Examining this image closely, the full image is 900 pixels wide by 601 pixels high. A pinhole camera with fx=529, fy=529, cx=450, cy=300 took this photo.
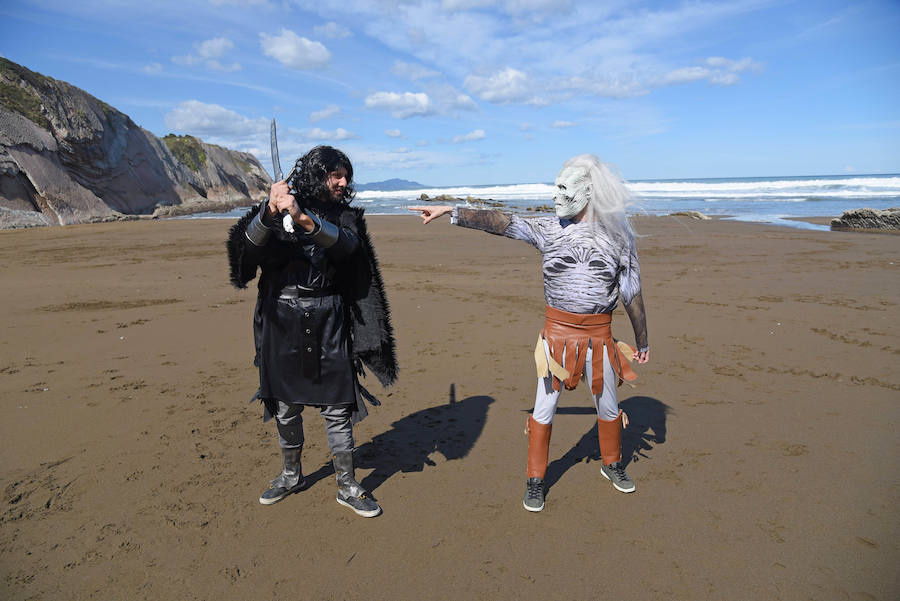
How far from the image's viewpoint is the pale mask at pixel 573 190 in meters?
2.86

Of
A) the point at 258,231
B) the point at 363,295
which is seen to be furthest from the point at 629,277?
the point at 258,231

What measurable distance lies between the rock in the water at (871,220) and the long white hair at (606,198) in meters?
19.2

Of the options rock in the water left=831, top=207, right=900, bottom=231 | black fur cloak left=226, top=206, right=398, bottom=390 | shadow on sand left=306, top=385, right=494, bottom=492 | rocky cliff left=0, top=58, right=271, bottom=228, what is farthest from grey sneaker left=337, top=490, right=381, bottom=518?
rocky cliff left=0, top=58, right=271, bottom=228

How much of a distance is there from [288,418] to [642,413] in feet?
9.75

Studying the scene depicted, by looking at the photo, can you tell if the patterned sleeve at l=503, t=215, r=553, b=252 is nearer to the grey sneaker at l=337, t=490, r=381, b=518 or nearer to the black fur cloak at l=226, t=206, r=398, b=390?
the black fur cloak at l=226, t=206, r=398, b=390

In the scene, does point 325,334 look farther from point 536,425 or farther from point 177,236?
point 177,236

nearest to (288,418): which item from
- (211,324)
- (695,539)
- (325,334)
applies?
(325,334)

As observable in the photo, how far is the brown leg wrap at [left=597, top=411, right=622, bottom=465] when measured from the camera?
10.6 ft

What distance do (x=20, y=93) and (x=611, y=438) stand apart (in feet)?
98.3

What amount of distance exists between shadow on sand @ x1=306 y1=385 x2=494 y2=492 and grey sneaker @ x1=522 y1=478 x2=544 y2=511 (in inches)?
30.6

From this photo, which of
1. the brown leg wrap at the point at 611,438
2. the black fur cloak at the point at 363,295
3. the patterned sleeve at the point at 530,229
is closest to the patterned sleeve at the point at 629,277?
the patterned sleeve at the point at 530,229

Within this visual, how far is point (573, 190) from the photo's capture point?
2.86 meters

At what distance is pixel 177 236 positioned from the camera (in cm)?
1839

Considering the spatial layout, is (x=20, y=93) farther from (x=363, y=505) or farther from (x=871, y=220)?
(x=871, y=220)
